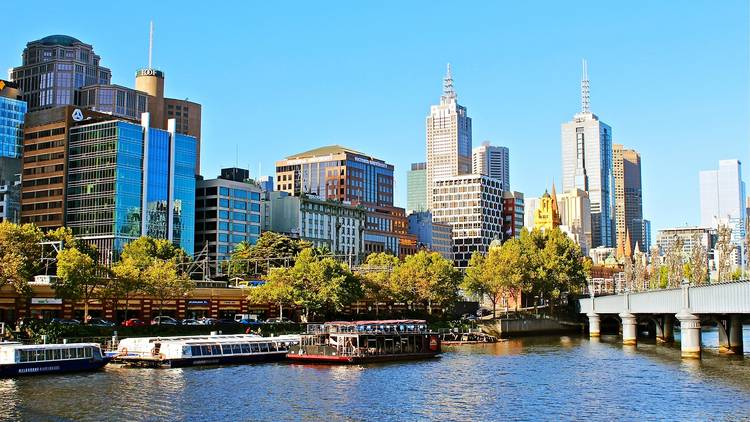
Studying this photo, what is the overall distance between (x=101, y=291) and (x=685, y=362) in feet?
276

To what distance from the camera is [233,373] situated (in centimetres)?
10000

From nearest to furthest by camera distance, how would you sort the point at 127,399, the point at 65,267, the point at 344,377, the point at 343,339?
the point at 127,399 → the point at 344,377 → the point at 343,339 → the point at 65,267

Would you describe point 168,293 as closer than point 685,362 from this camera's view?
No

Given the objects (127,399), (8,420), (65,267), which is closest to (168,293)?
(65,267)

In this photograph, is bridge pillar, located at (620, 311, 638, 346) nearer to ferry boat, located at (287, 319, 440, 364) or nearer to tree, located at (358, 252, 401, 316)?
ferry boat, located at (287, 319, 440, 364)

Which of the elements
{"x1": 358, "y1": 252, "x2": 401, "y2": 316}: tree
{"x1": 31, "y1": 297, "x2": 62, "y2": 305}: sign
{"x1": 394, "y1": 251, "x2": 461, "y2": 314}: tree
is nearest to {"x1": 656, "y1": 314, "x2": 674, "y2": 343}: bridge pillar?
{"x1": 394, "y1": 251, "x2": 461, "y2": 314}: tree

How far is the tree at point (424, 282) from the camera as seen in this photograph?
7505 inches

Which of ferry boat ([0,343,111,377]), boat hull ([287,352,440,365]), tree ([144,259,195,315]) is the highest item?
tree ([144,259,195,315])

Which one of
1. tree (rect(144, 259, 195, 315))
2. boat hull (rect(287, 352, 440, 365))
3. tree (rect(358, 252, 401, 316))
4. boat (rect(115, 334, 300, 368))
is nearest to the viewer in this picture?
boat (rect(115, 334, 300, 368))

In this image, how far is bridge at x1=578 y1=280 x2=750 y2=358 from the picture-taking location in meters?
106

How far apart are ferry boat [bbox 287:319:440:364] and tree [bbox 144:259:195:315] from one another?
3686 centimetres

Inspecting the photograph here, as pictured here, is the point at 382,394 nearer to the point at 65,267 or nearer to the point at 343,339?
the point at 343,339

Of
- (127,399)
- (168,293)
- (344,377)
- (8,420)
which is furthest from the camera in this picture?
(168,293)

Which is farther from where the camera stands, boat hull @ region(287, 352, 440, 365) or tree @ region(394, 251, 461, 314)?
tree @ region(394, 251, 461, 314)
